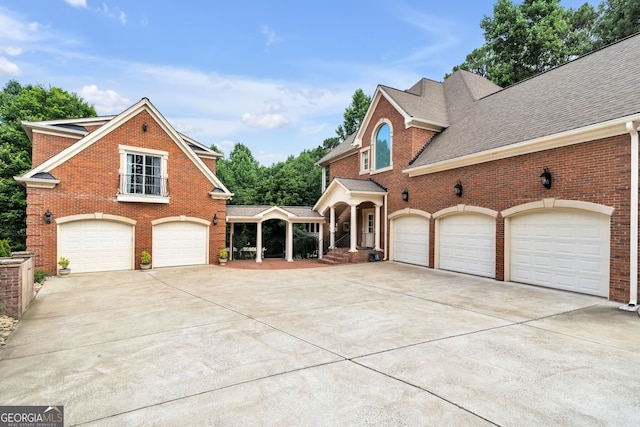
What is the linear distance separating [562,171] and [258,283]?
9.28 m

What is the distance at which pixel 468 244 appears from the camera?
1174cm

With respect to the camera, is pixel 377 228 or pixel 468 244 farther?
pixel 377 228

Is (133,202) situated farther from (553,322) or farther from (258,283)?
(553,322)

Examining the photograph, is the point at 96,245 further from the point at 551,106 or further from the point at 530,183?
the point at 551,106

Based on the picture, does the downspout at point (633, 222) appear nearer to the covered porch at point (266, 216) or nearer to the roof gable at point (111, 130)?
the covered porch at point (266, 216)

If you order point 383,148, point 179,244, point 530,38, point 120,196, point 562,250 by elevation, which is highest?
point 530,38

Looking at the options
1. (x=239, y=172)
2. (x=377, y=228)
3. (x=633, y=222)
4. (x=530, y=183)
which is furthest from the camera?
(x=239, y=172)

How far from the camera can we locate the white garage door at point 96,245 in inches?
465


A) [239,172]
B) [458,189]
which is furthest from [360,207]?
[239,172]

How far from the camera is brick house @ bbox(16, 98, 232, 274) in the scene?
11.5m

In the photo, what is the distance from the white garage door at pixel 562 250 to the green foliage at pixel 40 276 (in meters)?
15.1

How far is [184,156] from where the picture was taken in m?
14.2

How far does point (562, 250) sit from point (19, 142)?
2988 cm

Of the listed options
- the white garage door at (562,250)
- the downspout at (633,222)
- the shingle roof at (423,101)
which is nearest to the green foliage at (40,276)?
the white garage door at (562,250)
